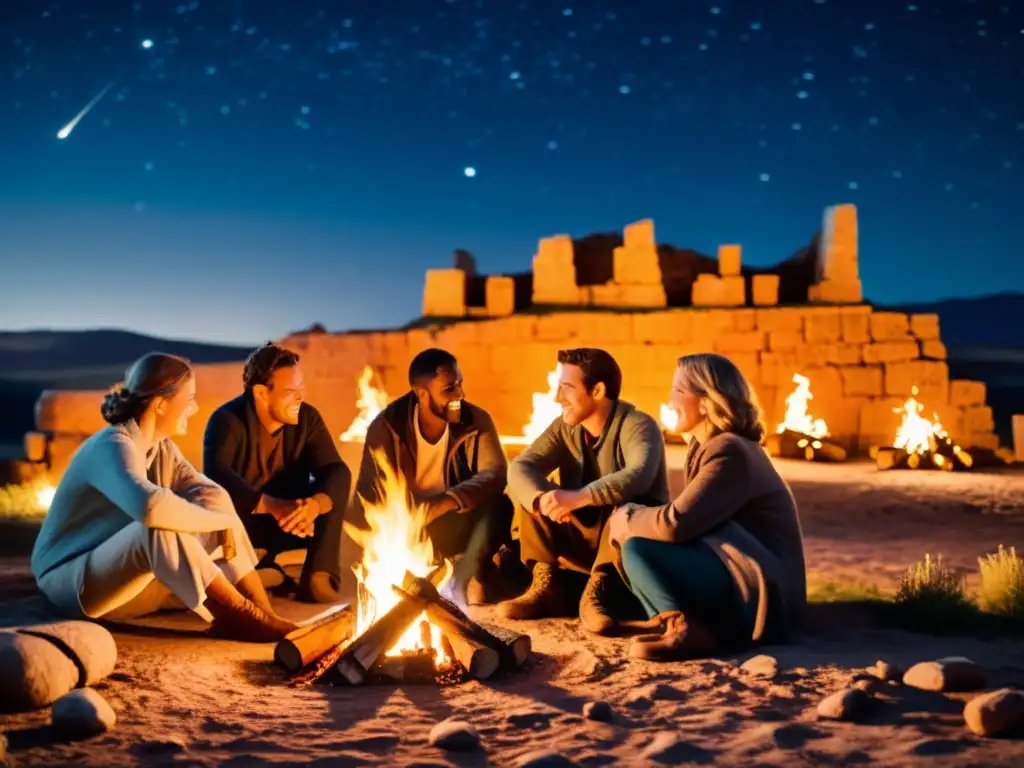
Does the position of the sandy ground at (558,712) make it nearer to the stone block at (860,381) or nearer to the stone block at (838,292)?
the stone block at (860,381)

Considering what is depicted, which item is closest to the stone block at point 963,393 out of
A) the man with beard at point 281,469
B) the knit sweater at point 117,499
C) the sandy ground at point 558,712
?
the sandy ground at point 558,712

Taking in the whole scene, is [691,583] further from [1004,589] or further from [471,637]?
[1004,589]

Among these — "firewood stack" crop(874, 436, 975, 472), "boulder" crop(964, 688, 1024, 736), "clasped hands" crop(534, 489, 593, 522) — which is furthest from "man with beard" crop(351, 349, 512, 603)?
"firewood stack" crop(874, 436, 975, 472)

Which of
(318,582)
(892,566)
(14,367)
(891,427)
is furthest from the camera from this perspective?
(14,367)

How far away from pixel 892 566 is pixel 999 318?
212 ft

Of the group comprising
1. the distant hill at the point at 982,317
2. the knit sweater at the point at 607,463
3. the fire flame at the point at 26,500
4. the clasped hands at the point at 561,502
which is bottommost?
the fire flame at the point at 26,500

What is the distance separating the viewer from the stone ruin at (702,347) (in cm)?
1499

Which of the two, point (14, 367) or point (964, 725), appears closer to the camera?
point (964, 725)

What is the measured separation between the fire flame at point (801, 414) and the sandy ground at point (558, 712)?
31.1 feet

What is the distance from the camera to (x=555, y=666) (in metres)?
4.43

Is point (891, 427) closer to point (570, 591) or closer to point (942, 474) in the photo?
point (942, 474)

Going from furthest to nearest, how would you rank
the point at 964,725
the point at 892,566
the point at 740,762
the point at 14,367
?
the point at 14,367 → the point at 892,566 → the point at 964,725 → the point at 740,762

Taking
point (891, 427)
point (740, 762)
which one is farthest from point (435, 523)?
point (891, 427)

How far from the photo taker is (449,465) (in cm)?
596
